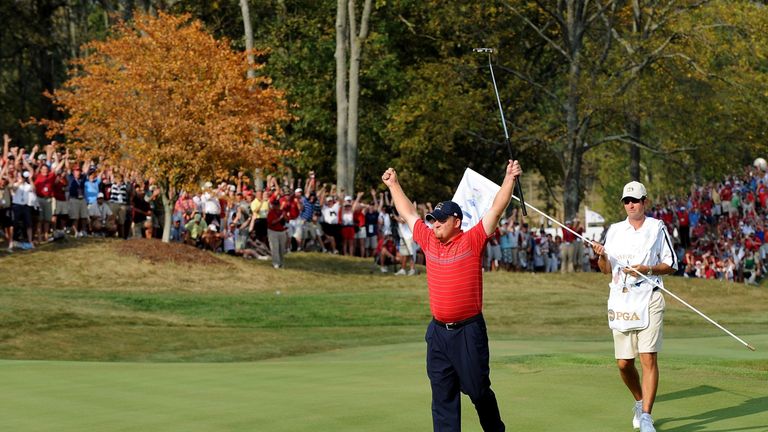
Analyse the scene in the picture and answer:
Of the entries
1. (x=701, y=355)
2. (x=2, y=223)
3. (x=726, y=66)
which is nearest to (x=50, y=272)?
(x=2, y=223)

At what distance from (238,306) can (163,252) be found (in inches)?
185

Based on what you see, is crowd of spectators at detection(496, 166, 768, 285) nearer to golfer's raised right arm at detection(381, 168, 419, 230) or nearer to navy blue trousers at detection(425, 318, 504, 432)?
golfer's raised right arm at detection(381, 168, 419, 230)

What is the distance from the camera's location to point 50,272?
29.0m

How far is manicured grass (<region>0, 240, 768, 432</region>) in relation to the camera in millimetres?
11164

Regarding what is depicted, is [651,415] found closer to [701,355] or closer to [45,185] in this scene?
[701,355]

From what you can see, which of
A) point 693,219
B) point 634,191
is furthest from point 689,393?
point 693,219

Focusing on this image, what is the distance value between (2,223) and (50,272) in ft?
5.19

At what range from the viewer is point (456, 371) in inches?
356

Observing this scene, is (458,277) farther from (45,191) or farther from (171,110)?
(171,110)

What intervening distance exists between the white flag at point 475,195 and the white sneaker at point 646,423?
2.51 metres

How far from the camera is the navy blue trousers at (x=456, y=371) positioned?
8977 millimetres

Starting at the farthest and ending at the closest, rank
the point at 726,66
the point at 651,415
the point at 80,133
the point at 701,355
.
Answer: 1. the point at 726,66
2. the point at 80,133
3. the point at 701,355
4. the point at 651,415

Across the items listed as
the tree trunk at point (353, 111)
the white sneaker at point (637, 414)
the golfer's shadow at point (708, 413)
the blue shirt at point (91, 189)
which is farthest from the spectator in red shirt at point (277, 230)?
the white sneaker at point (637, 414)

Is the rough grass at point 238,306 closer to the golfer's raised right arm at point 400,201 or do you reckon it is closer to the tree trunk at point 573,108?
the tree trunk at point 573,108
